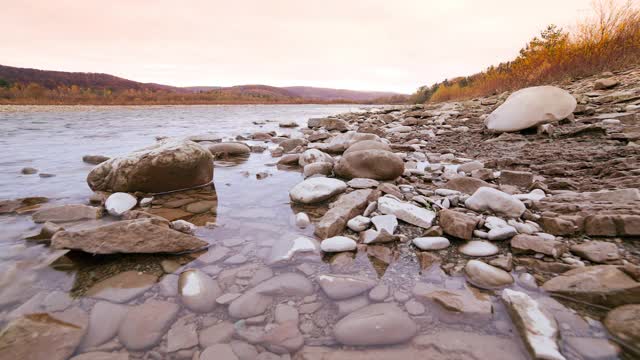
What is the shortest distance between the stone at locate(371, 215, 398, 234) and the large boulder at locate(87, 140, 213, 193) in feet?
6.41

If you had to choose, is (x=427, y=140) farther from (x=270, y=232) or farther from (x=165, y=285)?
(x=165, y=285)

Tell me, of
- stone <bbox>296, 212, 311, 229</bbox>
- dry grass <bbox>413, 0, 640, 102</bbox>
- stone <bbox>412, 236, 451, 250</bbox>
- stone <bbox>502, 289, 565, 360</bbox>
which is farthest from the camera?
dry grass <bbox>413, 0, 640, 102</bbox>

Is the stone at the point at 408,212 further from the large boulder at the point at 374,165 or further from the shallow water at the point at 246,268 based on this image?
the large boulder at the point at 374,165

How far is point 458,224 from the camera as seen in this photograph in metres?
1.63

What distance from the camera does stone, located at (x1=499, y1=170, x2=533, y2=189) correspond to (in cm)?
240

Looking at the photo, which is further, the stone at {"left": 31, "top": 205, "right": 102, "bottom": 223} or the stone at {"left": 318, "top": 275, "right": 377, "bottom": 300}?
the stone at {"left": 31, "top": 205, "right": 102, "bottom": 223}

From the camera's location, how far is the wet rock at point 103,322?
103 cm

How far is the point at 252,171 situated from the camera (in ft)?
11.8

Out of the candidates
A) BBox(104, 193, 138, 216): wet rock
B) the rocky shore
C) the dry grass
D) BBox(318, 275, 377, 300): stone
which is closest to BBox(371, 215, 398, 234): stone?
the rocky shore

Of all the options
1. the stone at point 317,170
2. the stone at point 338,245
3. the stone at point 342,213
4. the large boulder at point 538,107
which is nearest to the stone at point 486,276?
the stone at point 338,245

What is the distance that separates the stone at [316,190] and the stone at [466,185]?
2.97 feet

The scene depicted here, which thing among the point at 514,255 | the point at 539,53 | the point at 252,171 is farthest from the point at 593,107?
the point at 539,53

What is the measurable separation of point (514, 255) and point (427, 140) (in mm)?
4162

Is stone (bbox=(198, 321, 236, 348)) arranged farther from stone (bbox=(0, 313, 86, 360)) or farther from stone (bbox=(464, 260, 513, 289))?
stone (bbox=(464, 260, 513, 289))
